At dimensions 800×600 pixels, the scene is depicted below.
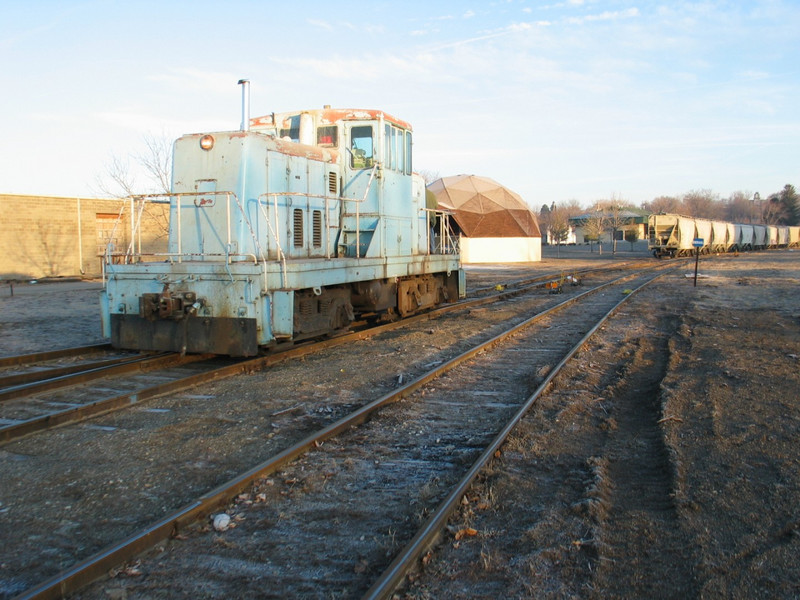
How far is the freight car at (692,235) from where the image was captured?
44506 mm

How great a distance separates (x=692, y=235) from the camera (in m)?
A: 46.1

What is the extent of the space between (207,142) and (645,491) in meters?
6.86

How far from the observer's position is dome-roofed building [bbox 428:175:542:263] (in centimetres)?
4322

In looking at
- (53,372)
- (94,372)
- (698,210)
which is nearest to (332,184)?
(94,372)

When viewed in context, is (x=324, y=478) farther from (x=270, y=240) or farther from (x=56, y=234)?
(x=56, y=234)

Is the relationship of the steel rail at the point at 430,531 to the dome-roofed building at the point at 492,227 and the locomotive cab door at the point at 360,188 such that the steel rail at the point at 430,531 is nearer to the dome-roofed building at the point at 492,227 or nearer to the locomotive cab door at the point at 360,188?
the locomotive cab door at the point at 360,188

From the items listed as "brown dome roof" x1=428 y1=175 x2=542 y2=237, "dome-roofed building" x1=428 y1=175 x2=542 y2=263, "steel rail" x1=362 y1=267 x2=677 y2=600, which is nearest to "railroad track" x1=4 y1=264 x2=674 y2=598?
"steel rail" x1=362 y1=267 x2=677 y2=600

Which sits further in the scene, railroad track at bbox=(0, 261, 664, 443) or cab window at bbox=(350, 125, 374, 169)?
cab window at bbox=(350, 125, 374, 169)

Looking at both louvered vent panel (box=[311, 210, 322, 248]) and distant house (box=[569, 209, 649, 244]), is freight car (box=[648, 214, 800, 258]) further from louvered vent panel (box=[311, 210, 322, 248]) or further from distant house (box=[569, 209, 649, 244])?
louvered vent panel (box=[311, 210, 322, 248])

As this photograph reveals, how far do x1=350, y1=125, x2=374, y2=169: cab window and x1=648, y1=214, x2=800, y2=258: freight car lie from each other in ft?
111

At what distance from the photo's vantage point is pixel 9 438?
501 cm

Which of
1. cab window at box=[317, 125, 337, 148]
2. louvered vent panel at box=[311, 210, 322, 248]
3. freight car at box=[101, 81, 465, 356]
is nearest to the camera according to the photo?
freight car at box=[101, 81, 465, 356]

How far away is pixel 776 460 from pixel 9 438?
5.83 m

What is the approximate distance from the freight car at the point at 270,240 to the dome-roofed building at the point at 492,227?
1254 inches
